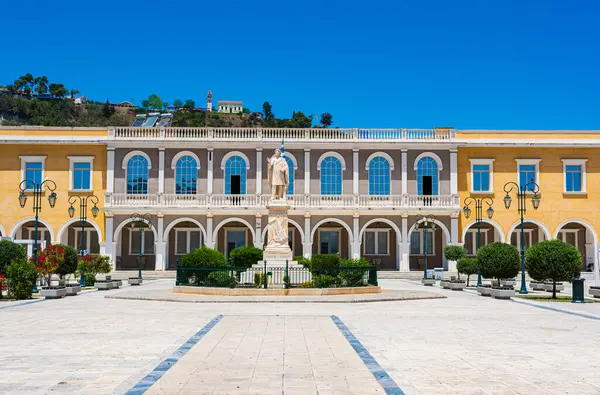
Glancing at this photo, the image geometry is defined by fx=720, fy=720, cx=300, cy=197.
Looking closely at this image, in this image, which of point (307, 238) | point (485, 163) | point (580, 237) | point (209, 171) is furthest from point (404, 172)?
point (580, 237)

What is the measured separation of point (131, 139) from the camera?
43.8m

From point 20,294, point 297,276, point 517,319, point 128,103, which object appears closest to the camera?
point 517,319

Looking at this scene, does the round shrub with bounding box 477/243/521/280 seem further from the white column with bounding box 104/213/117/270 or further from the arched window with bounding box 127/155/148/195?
the arched window with bounding box 127/155/148/195

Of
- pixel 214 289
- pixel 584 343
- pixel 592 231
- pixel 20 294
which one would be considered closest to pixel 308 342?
pixel 584 343

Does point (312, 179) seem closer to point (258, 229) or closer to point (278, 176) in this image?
point (258, 229)

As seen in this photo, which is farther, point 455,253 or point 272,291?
point 455,253

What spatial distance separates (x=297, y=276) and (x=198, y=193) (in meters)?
21.0

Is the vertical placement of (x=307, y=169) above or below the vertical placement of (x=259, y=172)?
above

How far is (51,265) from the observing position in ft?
81.2

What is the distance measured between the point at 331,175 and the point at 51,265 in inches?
901

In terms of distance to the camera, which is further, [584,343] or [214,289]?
[214,289]

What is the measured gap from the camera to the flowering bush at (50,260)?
24.7m

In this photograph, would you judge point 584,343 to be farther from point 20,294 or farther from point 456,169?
point 456,169

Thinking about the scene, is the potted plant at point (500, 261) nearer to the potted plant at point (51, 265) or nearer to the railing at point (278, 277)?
the railing at point (278, 277)
